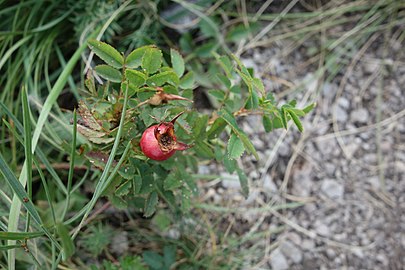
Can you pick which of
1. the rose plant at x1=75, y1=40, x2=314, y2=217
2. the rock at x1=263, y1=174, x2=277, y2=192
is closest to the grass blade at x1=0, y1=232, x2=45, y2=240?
the rose plant at x1=75, y1=40, x2=314, y2=217

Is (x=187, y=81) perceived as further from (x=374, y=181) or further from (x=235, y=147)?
(x=374, y=181)

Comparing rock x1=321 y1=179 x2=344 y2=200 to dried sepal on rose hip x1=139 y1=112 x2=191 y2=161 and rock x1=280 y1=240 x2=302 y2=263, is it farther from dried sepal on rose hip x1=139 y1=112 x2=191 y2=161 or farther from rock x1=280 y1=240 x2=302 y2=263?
dried sepal on rose hip x1=139 y1=112 x2=191 y2=161

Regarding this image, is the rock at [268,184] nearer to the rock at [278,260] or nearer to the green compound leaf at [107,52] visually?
the rock at [278,260]

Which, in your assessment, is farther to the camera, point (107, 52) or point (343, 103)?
point (343, 103)

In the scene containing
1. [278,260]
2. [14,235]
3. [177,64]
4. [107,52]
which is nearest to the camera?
[14,235]

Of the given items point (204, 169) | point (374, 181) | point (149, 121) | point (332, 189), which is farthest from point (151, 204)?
point (374, 181)

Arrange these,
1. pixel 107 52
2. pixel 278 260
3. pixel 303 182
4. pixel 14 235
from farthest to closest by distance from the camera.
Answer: pixel 303 182 < pixel 278 260 < pixel 107 52 < pixel 14 235

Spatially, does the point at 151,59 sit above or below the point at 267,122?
above
